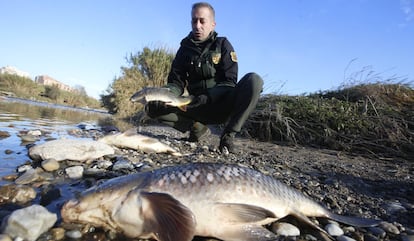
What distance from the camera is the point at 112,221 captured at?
1.73 meters

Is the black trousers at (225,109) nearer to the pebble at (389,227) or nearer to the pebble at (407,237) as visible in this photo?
the pebble at (389,227)

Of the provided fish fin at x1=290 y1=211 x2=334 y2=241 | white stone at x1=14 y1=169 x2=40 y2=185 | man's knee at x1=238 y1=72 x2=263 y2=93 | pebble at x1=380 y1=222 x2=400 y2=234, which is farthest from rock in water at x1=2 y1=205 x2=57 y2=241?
man's knee at x1=238 y1=72 x2=263 y2=93

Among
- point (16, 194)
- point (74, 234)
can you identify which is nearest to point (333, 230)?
point (74, 234)

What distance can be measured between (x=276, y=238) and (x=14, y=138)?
4.74 metres

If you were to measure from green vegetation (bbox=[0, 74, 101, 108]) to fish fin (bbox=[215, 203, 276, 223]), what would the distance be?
3814 centimetres

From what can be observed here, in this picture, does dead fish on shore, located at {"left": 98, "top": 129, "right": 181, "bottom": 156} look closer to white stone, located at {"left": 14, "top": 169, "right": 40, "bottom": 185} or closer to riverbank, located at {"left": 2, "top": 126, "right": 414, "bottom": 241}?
riverbank, located at {"left": 2, "top": 126, "right": 414, "bottom": 241}

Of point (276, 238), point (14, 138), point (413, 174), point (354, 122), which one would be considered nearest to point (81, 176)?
point (276, 238)

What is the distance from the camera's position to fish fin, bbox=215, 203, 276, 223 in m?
1.71

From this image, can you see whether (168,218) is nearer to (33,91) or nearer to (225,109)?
(225,109)

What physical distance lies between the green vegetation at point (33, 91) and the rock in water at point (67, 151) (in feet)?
117

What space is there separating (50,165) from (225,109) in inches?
121

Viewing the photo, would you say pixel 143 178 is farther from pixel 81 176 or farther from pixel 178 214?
pixel 81 176

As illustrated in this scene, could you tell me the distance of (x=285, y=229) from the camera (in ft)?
6.08

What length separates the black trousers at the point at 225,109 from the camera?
15.3ft
